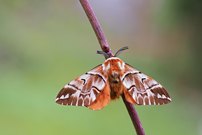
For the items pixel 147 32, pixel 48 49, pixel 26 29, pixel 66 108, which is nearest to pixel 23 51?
pixel 48 49

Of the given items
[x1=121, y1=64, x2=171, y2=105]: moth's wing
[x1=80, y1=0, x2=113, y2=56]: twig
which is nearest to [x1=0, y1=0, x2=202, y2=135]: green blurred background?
[x1=121, y1=64, x2=171, y2=105]: moth's wing

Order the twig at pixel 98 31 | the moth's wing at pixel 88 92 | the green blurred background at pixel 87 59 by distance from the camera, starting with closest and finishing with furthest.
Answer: the twig at pixel 98 31, the moth's wing at pixel 88 92, the green blurred background at pixel 87 59

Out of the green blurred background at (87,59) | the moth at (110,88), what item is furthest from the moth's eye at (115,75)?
the green blurred background at (87,59)

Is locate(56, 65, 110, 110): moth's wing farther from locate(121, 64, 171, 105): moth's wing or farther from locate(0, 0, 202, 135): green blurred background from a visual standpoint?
locate(0, 0, 202, 135): green blurred background

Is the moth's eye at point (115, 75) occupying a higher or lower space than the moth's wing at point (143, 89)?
higher

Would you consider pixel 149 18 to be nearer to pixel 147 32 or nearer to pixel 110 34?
pixel 147 32

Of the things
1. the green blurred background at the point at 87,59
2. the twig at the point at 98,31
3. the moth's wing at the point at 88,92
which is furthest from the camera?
the green blurred background at the point at 87,59

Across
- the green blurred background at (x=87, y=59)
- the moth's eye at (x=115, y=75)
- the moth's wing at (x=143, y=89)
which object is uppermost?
the green blurred background at (x=87, y=59)

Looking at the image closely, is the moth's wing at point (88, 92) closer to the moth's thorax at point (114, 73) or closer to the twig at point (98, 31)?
the moth's thorax at point (114, 73)
